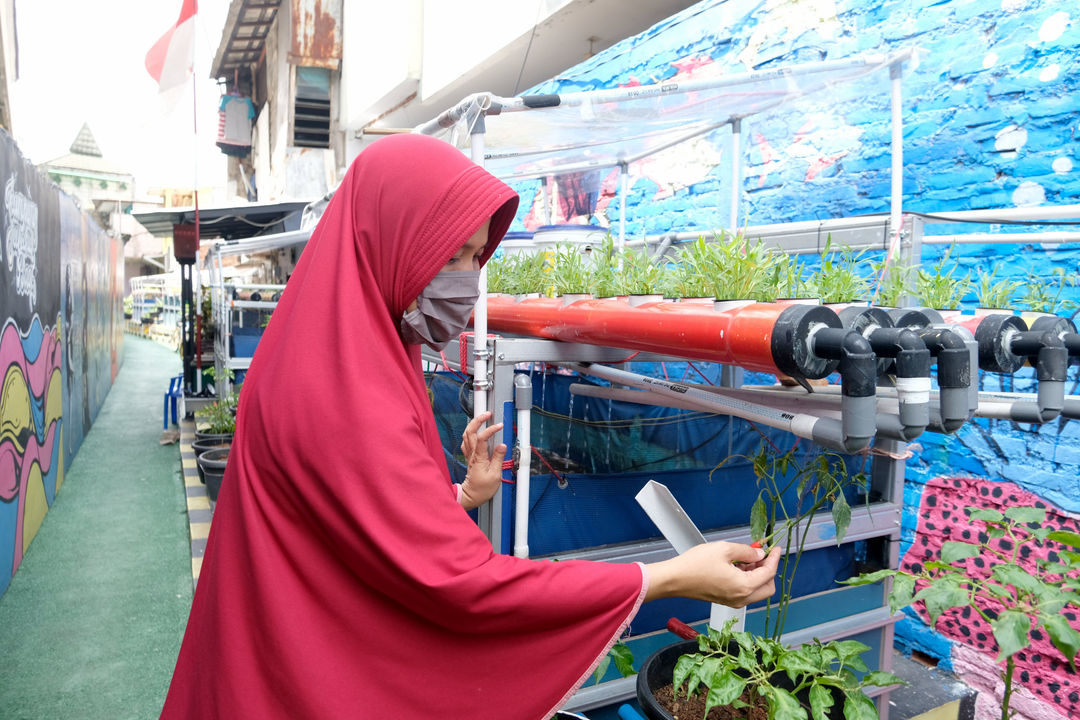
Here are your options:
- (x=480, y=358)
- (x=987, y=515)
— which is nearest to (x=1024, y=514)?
Result: (x=987, y=515)

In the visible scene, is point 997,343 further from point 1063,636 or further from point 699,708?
point 699,708

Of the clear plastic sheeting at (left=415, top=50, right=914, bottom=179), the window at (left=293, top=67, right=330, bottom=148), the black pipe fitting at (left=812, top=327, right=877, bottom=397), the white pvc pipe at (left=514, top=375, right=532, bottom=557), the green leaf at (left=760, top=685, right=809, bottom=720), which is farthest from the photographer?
the window at (left=293, top=67, right=330, bottom=148)

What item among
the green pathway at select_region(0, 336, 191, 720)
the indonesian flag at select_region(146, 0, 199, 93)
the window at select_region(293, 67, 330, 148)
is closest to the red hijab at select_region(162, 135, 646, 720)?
the green pathway at select_region(0, 336, 191, 720)

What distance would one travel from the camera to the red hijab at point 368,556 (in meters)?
1.07

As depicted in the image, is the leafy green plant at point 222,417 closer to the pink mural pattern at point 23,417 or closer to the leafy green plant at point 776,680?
the pink mural pattern at point 23,417

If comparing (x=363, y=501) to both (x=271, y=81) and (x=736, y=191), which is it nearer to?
(x=736, y=191)

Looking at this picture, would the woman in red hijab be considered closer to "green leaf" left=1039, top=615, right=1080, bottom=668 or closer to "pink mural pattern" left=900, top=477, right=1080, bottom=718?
"green leaf" left=1039, top=615, right=1080, bottom=668

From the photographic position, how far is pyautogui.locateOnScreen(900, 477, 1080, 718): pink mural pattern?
280 centimetres

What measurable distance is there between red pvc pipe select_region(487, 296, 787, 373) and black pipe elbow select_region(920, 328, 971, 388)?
243 millimetres

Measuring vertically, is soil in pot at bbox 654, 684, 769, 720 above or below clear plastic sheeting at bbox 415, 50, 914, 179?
below

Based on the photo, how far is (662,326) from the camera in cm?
156

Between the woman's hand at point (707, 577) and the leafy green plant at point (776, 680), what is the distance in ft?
0.94

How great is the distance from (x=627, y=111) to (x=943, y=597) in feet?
6.47

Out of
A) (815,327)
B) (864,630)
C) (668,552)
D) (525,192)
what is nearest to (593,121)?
(668,552)
